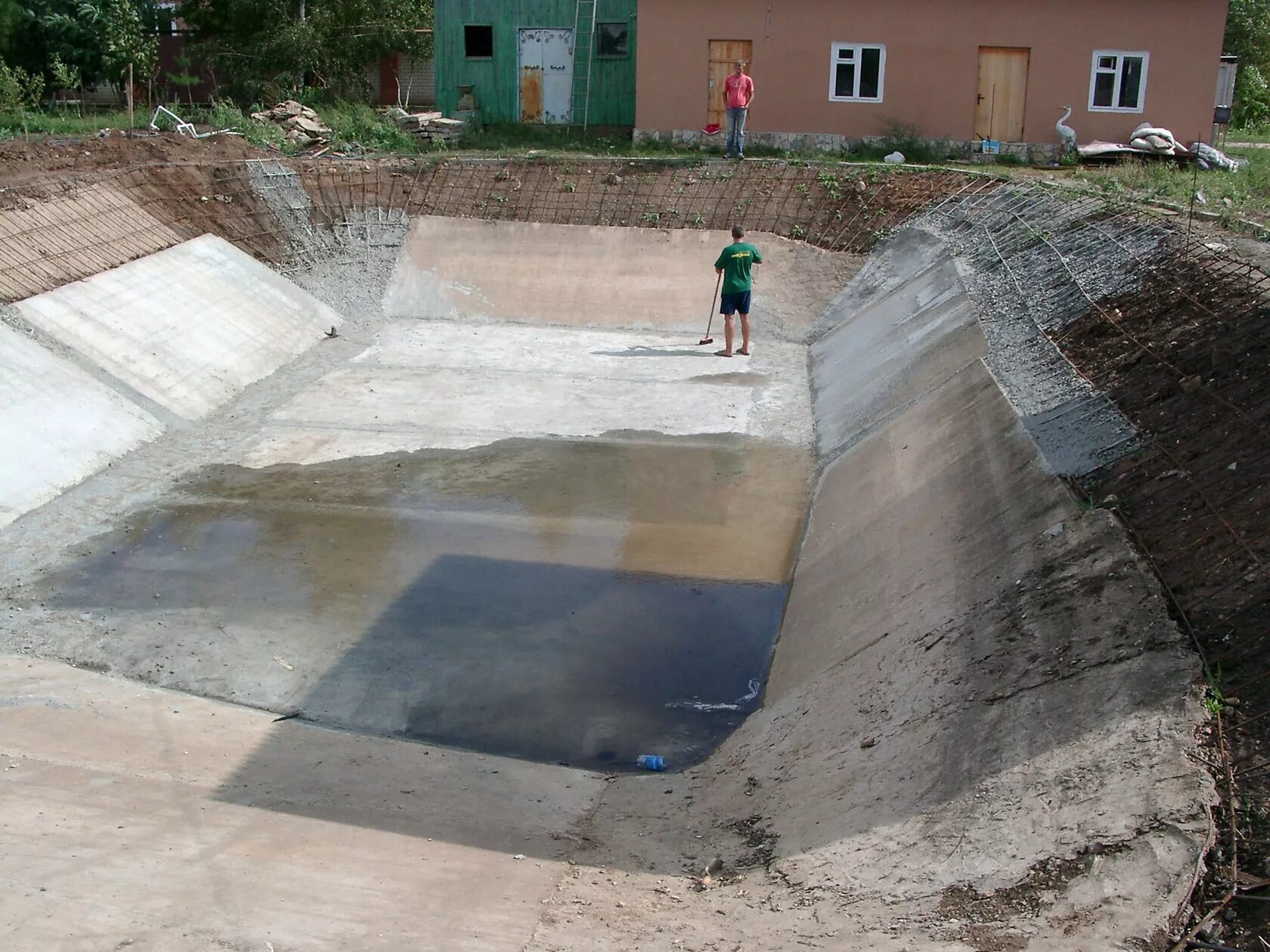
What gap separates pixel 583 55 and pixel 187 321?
1372 centimetres

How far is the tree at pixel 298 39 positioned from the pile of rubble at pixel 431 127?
5.92 m

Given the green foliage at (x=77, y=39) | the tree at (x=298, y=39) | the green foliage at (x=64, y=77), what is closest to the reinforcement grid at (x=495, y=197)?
the green foliage at (x=64, y=77)

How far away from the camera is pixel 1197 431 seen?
28.2 ft

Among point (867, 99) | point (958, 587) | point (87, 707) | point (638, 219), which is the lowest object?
point (87, 707)

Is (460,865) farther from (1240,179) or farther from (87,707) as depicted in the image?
(1240,179)

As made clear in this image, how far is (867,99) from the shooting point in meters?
24.3

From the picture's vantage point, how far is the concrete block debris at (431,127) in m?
26.3

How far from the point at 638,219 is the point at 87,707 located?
15.0 m

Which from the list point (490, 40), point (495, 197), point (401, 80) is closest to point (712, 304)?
point (495, 197)

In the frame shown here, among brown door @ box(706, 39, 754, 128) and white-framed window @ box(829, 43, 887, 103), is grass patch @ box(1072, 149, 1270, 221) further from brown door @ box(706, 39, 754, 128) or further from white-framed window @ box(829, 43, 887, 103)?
brown door @ box(706, 39, 754, 128)

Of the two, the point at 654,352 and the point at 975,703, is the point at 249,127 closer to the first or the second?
the point at 654,352

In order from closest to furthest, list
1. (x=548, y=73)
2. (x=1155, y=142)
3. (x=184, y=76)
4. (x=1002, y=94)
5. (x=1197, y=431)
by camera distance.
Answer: (x=1197, y=431) → (x=1155, y=142) → (x=1002, y=94) → (x=548, y=73) → (x=184, y=76)

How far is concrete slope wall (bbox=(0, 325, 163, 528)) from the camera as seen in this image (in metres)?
12.6

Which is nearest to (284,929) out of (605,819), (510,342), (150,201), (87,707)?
(605,819)
